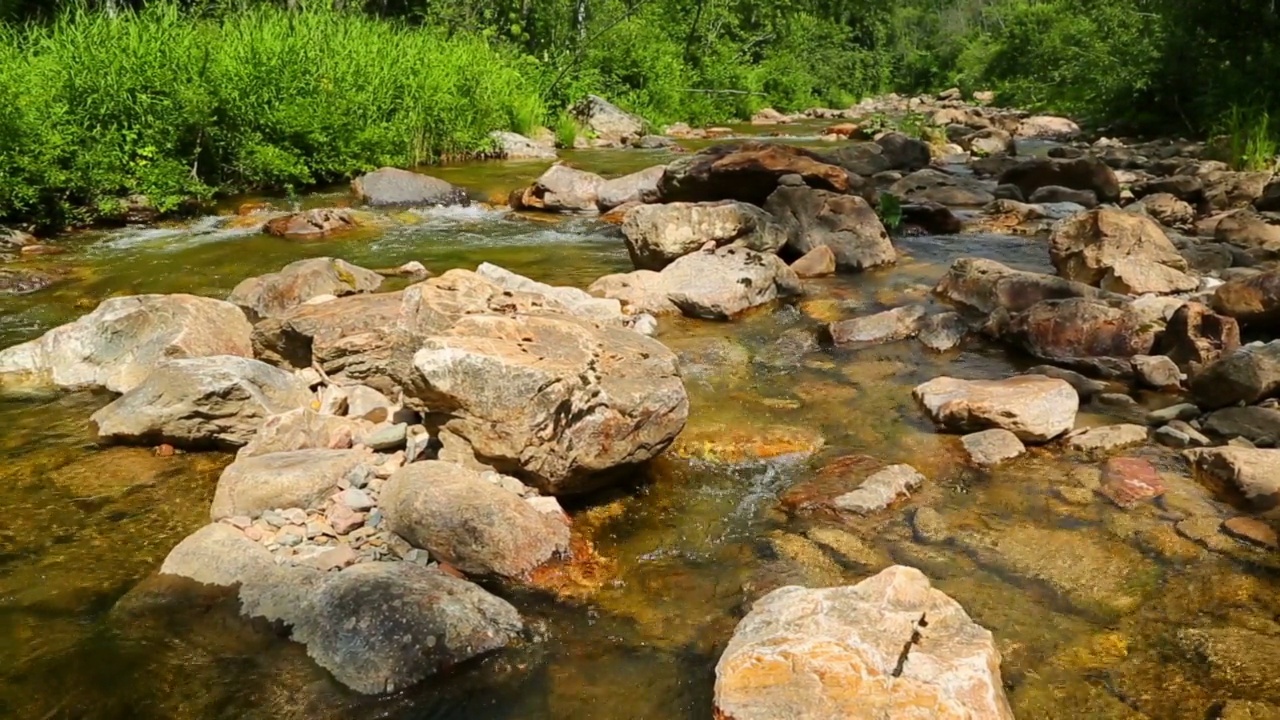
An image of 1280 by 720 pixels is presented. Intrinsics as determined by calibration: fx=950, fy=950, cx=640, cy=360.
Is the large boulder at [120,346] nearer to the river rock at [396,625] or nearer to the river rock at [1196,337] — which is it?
the river rock at [396,625]

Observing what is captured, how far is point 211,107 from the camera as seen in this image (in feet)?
39.8

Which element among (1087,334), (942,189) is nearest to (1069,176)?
(942,189)

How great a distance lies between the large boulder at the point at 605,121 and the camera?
21.3 m

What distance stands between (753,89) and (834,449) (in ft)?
95.2

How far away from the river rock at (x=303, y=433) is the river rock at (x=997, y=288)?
5022 mm

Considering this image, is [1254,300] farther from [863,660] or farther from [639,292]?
[863,660]

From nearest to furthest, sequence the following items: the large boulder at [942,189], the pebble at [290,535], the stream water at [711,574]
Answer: the stream water at [711,574], the pebble at [290,535], the large boulder at [942,189]

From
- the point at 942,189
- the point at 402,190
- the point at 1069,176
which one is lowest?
the point at 402,190

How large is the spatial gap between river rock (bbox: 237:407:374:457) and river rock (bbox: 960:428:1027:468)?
128 inches

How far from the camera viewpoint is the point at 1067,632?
3572 millimetres

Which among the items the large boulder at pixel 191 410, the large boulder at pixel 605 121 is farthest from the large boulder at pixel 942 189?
the large boulder at pixel 191 410

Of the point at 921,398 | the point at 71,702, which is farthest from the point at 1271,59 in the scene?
the point at 71,702

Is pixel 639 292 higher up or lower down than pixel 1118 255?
lower down

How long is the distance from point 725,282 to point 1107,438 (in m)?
3.49
